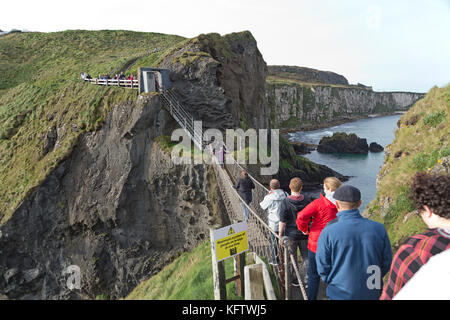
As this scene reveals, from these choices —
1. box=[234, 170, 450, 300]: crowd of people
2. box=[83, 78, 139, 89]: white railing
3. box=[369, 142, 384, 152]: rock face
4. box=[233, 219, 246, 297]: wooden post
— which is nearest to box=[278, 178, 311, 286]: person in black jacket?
box=[234, 170, 450, 300]: crowd of people

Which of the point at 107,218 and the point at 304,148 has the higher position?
the point at 304,148

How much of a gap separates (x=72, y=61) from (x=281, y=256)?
39.8 m

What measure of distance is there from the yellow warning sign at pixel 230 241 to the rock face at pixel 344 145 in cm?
6060

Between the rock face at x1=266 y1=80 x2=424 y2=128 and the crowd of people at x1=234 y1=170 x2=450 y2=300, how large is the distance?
78.1 metres

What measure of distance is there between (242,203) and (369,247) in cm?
497

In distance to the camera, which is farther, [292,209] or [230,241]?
[292,209]

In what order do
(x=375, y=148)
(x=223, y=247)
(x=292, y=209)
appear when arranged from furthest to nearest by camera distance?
(x=375, y=148)
(x=292, y=209)
(x=223, y=247)

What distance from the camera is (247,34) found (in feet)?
97.0

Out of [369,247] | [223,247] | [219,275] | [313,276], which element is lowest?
[219,275]

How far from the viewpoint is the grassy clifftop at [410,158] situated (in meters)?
6.33

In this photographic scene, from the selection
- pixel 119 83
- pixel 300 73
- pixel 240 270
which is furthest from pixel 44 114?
pixel 300 73

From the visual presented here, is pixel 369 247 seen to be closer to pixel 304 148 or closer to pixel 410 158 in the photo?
pixel 410 158

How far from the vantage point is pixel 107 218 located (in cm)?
1716
